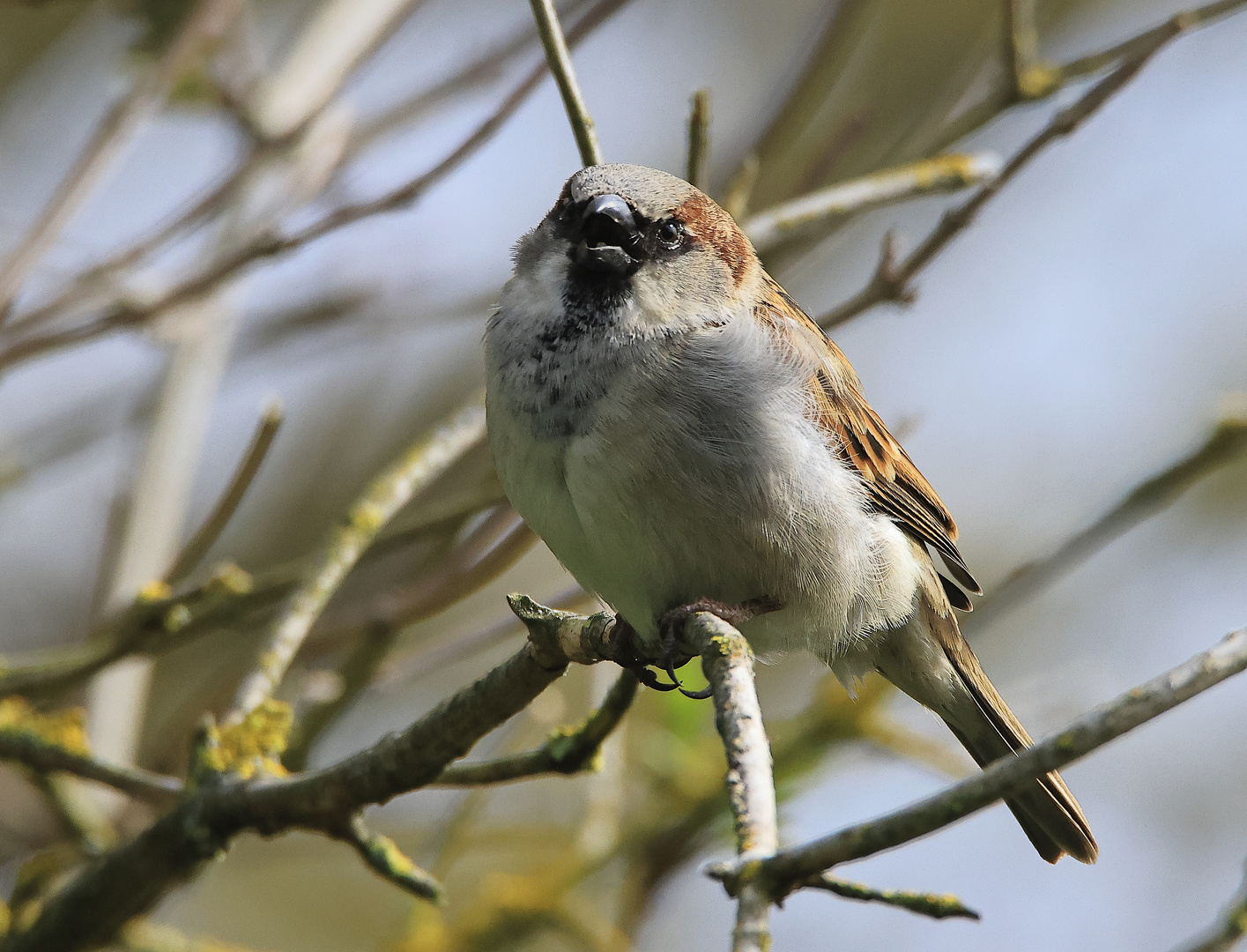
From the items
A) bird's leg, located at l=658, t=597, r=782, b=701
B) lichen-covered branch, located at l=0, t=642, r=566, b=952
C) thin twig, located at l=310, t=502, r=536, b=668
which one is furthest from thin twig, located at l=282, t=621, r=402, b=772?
bird's leg, located at l=658, t=597, r=782, b=701

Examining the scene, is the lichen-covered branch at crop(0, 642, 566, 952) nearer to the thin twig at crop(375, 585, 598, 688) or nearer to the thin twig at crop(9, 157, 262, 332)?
the thin twig at crop(375, 585, 598, 688)

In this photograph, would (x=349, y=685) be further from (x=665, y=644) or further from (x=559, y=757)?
(x=665, y=644)

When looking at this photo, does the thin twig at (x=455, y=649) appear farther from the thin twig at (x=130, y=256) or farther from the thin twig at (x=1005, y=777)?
the thin twig at (x=1005, y=777)

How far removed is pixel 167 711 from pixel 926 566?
13.2 feet

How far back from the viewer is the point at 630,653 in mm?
2605

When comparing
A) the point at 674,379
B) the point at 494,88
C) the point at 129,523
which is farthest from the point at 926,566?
the point at 129,523

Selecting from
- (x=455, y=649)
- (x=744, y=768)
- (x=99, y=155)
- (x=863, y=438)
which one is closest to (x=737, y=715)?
(x=744, y=768)

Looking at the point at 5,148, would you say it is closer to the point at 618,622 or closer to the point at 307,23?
the point at 307,23

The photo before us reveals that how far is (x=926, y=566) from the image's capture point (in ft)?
11.8

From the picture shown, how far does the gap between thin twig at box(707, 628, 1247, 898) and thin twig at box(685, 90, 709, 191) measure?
209 cm

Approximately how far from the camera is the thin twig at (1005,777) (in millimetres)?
1286

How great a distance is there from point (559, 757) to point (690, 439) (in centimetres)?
75

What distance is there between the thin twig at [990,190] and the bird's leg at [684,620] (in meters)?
0.86

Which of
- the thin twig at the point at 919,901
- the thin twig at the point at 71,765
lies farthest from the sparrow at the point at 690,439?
the thin twig at the point at 919,901
